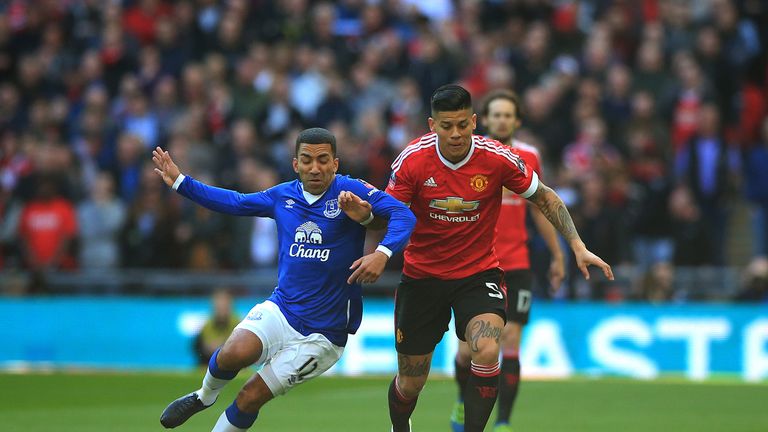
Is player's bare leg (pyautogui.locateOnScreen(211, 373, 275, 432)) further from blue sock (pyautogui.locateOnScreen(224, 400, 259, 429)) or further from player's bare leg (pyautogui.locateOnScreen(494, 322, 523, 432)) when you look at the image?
player's bare leg (pyautogui.locateOnScreen(494, 322, 523, 432))

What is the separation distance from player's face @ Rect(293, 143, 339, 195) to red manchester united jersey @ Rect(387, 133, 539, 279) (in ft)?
1.55

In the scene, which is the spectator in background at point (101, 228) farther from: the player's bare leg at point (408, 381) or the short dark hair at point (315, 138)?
the short dark hair at point (315, 138)

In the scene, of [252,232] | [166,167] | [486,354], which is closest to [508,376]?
[486,354]

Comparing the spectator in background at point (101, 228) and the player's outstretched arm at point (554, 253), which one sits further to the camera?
the spectator in background at point (101, 228)

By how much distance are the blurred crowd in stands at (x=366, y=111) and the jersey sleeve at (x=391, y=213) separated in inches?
379

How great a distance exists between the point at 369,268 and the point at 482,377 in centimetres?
130

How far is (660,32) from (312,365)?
12.9 metres

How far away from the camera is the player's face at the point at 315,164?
30.5 feet

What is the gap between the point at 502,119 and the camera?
38.1ft

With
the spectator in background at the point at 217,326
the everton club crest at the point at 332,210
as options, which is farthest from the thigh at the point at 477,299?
the spectator in background at the point at 217,326

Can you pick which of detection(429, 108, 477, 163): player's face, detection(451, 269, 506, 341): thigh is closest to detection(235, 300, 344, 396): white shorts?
detection(451, 269, 506, 341): thigh

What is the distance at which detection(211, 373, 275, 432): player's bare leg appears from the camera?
9.12 m

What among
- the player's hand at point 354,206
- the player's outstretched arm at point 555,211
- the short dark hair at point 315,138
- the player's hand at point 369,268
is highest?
the short dark hair at point 315,138

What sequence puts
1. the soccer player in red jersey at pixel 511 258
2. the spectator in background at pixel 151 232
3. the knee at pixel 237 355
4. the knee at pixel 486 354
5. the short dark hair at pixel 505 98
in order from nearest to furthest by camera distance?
1. the knee at pixel 237 355
2. the knee at pixel 486 354
3. the soccer player in red jersey at pixel 511 258
4. the short dark hair at pixel 505 98
5. the spectator in background at pixel 151 232
